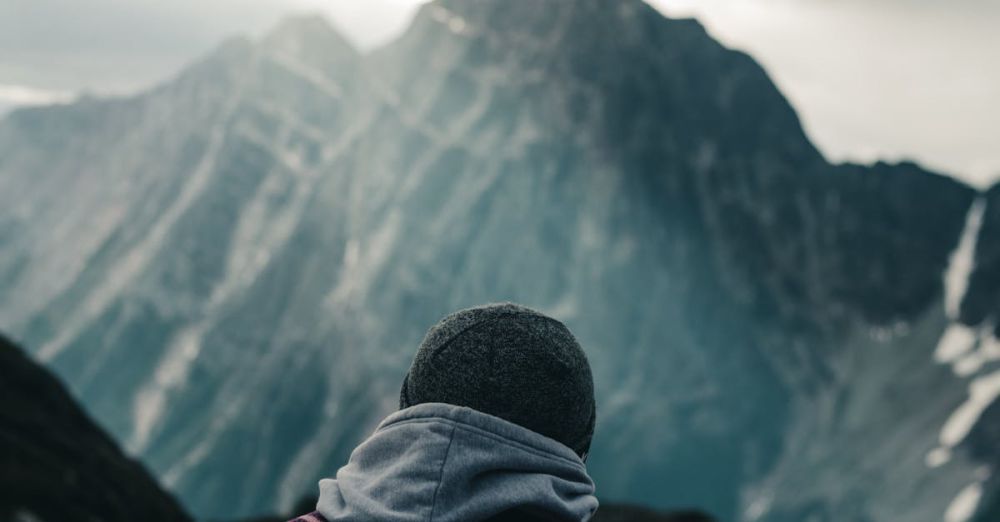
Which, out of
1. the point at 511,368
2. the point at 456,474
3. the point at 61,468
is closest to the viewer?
the point at 456,474

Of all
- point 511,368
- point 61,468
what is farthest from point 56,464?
point 511,368

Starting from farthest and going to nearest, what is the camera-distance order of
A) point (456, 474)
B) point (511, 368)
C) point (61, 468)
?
point (61, 468)
point (511, 368)
point (456, 474)

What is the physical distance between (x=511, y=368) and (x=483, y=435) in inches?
11.2

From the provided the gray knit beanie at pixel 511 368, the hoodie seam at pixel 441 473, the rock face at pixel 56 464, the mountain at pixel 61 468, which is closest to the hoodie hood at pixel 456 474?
the hoodie seam at pixel 441 473

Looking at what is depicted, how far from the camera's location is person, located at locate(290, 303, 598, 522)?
315cm

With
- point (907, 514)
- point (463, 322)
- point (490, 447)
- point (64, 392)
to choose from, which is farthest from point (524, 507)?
point (907, 514)

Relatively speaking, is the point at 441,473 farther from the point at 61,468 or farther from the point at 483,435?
the point at 61,468

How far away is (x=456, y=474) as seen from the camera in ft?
10.3

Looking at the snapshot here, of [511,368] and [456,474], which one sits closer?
[456,474]

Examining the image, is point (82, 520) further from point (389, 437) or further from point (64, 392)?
point (389, 437)

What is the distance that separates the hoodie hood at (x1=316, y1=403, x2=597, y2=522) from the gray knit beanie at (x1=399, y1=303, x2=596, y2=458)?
0.37 ft

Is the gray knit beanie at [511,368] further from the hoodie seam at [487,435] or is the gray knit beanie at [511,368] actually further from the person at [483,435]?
the hoodie seam at [487,435]

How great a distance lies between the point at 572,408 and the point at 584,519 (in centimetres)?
42

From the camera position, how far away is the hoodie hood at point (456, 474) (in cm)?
312
